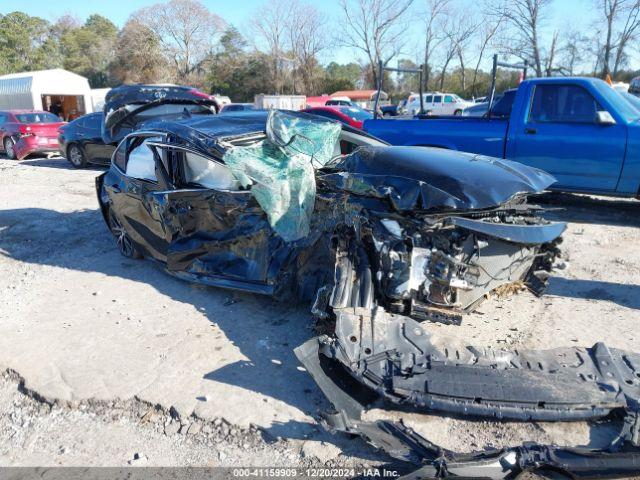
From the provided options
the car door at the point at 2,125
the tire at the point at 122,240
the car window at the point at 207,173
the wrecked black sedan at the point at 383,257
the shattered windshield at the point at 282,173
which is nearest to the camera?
the wrecked black sedan at the point at 383,257

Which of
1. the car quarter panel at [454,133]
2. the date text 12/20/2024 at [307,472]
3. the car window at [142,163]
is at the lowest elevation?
the date text 12/20/2024 at [307,472]

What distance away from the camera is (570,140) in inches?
260

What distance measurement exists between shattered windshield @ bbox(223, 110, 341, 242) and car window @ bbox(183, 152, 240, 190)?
135 millimetres

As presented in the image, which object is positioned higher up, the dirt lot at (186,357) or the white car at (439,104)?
the white car at (439,104)

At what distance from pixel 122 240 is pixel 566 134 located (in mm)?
5686

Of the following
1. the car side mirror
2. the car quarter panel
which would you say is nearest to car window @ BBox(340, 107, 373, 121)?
the car quarter panel

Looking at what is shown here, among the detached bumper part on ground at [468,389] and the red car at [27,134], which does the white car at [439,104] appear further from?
the detached bumper part on ground at [468,389]

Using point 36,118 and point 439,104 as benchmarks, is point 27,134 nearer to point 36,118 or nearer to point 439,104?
point 36,118

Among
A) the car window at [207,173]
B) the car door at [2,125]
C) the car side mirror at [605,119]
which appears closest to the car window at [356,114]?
the car door at [2,125]

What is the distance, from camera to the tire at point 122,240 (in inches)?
216

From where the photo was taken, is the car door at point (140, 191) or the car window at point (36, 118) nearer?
the car door at point (140, 191)

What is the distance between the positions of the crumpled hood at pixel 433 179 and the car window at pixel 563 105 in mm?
3049

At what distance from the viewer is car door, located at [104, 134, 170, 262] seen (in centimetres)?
482

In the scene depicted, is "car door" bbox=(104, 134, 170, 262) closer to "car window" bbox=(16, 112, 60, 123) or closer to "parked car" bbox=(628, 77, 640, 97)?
"car window" bbox=(16, 112, 60, 123)
